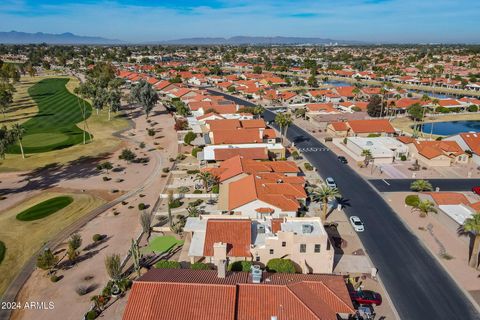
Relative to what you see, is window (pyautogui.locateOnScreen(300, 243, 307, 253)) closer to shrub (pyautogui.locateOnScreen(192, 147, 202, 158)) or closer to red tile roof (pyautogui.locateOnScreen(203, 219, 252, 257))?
red tile roof (pyautogui.locateOnScreen(203, 219, 252, 257))

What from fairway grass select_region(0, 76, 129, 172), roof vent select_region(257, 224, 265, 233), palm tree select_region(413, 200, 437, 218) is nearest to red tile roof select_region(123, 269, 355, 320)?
roof vent select_region(257, 224, 265, 233)

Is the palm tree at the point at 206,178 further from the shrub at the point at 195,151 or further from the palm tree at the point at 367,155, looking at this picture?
the palm tree at the point at 367,155

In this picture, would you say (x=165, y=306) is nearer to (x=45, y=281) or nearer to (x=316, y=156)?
(x=45, y=281)

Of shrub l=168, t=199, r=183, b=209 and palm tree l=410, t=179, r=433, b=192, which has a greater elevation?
palm tree l=410, t=179, r=433, b=192

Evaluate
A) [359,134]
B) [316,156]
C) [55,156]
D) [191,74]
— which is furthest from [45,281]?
[191,74]

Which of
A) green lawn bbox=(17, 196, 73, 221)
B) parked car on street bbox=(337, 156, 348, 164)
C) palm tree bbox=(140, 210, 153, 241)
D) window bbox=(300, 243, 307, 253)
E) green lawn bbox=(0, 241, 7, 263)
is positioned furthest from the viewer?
parked car on street bbox=(337, 156, 348, 164)

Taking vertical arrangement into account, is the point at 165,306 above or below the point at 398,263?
above
